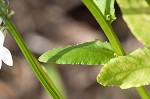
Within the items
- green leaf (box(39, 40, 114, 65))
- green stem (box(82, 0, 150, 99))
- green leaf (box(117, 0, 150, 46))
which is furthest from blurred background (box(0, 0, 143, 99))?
green leaf (box(117, 0, 150, 46))

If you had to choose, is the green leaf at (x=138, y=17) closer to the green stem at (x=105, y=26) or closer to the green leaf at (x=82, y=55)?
the green stem at (x=105, y=26)

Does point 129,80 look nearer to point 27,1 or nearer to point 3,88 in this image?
point 3,88

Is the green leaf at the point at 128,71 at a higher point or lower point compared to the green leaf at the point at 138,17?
lower

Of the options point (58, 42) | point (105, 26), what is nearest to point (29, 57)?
point (105, 26)

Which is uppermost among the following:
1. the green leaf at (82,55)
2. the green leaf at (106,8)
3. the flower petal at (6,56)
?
the flower petal at (6,56)

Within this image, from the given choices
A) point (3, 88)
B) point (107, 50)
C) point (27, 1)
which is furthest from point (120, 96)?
point (107, 50)

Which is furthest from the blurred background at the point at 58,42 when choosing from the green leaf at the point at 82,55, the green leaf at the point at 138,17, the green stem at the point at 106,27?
the green leaf at the point at 138,17

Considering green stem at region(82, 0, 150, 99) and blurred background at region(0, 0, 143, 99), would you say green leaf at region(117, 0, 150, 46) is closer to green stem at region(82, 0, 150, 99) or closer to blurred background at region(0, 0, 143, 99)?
green stem at region(82, 0, 150, 99)

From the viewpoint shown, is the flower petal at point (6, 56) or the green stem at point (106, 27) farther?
the flower petal at point (6, 56)
